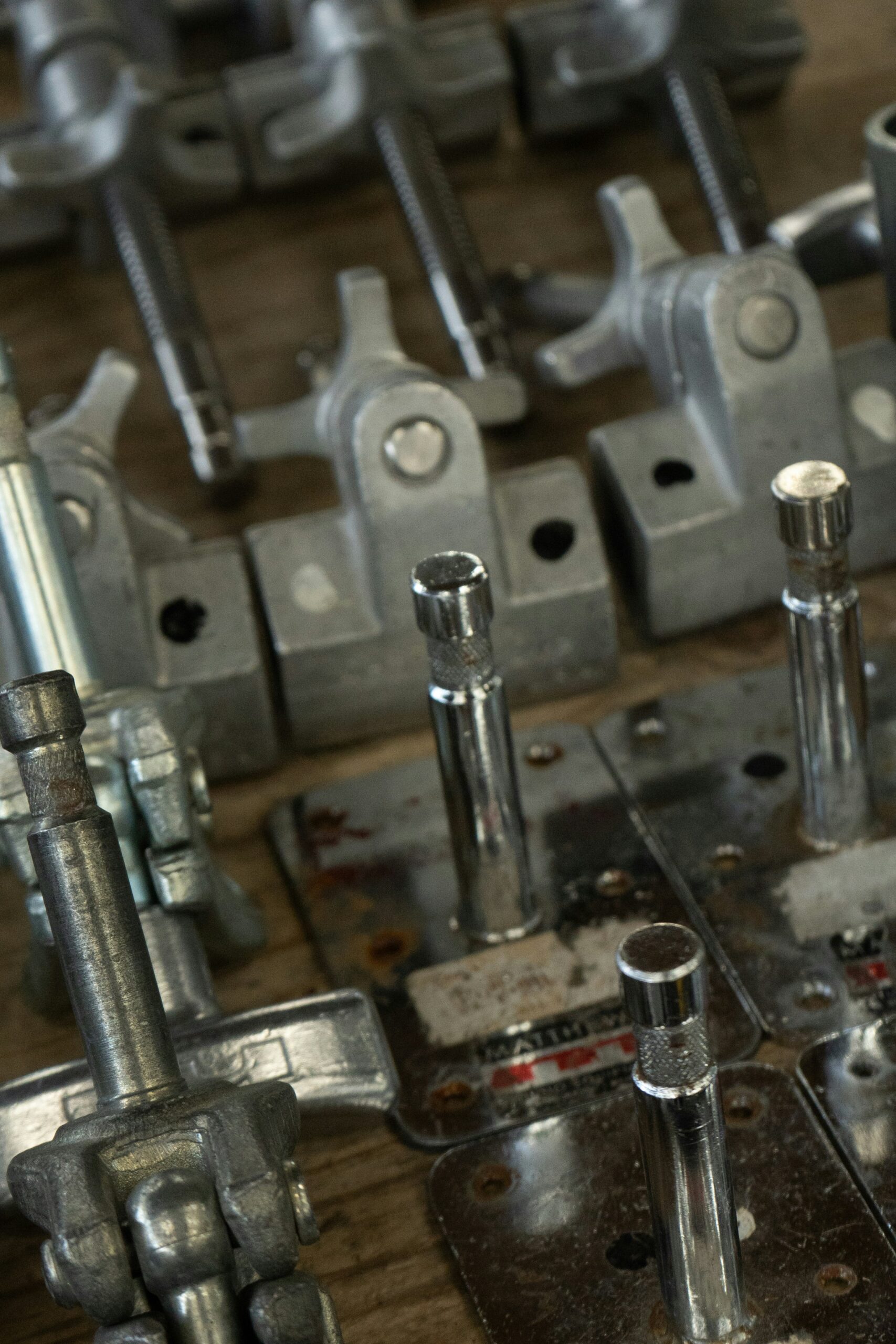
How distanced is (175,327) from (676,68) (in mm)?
417

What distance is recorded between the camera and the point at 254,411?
126 cm

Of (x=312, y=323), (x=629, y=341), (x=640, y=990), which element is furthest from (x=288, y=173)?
(x=640, y=990)

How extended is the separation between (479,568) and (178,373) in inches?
17.8

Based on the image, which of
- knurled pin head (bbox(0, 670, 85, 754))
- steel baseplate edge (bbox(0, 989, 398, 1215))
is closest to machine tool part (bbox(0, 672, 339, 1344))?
knurled pin head (bbox(0, 670, 85, 754))

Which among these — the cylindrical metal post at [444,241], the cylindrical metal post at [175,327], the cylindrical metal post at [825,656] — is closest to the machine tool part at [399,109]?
the cylindrical metal post at [444,241]

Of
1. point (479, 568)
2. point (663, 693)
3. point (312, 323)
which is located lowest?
point (663, 693)

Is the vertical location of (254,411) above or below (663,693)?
above

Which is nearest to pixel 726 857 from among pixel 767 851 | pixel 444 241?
pixel 767 851

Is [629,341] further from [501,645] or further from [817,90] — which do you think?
[817,90]

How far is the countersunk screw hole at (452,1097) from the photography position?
92 cm

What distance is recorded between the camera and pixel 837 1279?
0.80m

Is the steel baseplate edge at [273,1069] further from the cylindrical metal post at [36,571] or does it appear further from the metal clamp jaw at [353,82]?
the metal clamp jaw at [353,82]

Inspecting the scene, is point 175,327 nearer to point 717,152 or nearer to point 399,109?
point 399,109

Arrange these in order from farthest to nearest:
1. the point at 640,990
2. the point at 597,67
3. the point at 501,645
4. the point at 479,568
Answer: the point at 597,67
the point at 501,645
the point at 479,568
the point at 640,990
